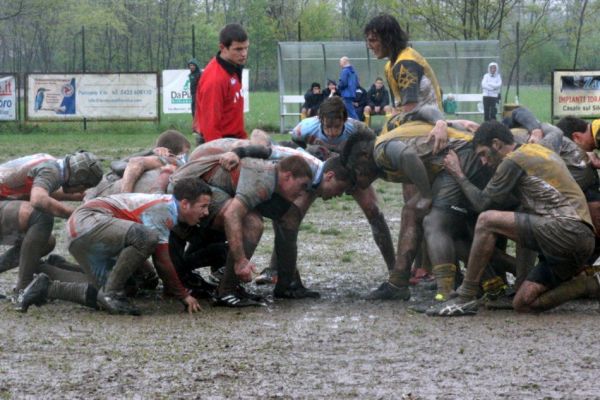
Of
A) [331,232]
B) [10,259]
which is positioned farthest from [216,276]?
[331,232]

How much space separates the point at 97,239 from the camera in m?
7.93

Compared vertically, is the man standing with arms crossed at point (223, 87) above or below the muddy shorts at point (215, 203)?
above

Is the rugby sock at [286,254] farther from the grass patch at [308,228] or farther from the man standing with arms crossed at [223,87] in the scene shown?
the grass patch at [308,228]

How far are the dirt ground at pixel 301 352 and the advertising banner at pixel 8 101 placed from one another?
20467 millimetres

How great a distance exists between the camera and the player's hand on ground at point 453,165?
816cm

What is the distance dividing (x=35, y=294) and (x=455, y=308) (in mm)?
3088

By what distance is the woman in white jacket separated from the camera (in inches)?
1121

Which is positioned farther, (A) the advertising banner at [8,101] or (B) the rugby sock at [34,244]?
(A) the advertising banner at [8,101]

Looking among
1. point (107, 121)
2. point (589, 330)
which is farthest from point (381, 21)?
point (107, 121)

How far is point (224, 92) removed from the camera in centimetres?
935

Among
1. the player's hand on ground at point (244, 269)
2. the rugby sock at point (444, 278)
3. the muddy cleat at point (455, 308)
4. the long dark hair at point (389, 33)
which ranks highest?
the long dark hair at point (389, 33)

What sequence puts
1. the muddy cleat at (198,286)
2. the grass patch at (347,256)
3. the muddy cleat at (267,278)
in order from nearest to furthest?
the muddy cleat at (198,286)
the muddy cleat at (267,278)
the grass patch at (347,256)

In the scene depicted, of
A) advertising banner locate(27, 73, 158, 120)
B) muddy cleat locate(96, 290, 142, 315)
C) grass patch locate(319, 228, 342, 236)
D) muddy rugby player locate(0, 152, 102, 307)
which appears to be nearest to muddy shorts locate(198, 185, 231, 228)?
muddy cleat locate(96, 290, 142, 315)

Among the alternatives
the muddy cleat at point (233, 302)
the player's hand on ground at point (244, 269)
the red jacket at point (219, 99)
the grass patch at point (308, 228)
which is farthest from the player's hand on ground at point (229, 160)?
the grass patch at point (308, 228)
